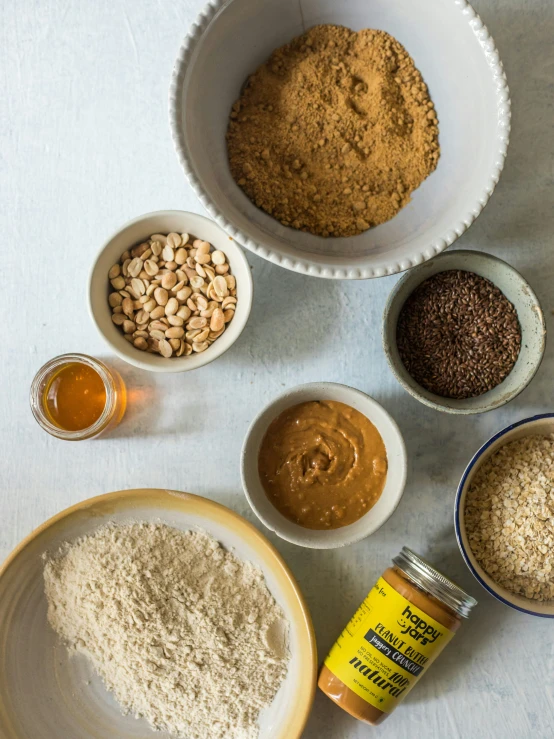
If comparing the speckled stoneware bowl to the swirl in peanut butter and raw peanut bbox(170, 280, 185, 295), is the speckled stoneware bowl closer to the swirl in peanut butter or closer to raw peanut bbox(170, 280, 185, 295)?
the swirl in peanut butter

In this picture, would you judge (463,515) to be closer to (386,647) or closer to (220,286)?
(386,647)

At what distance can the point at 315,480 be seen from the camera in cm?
127

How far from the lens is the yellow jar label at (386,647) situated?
1.16 meters

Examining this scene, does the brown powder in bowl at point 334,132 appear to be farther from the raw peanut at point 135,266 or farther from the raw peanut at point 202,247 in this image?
the raw peanut at point 135,266

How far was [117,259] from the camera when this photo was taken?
130 centimetres

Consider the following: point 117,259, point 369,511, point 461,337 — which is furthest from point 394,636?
point 117,259

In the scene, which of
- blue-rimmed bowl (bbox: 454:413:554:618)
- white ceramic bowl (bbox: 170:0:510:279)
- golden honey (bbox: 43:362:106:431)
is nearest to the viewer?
white ceramic bowl (bbox: 170:0:510:279)

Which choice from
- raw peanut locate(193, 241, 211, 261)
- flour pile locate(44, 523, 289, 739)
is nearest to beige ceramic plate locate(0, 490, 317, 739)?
flour pile locate(44, 523, 289, 739)

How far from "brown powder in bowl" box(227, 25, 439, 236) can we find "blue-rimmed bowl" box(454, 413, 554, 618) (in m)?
0.48

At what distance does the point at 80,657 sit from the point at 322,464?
25.4 inches

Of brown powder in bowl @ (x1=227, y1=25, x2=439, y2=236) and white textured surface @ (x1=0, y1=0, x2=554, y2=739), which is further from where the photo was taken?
white textured surface @ (x1=0, y1=0, x2=554, y2=739)

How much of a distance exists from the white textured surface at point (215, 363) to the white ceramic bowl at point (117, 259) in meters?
0.11

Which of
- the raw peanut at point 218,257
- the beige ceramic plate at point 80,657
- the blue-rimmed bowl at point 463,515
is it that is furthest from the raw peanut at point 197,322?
the blue-rimmed bowl at point 463,515

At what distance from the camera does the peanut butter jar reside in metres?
1.16
